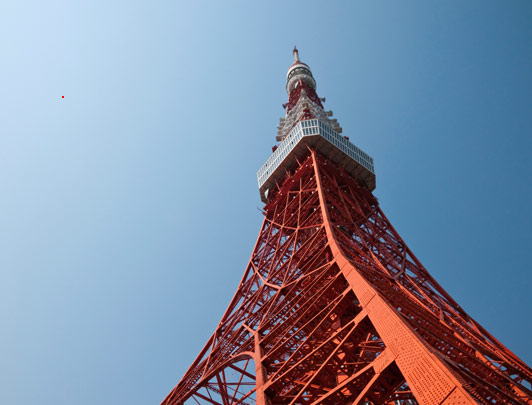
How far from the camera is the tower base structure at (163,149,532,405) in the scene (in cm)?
698

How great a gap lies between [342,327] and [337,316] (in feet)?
16.9

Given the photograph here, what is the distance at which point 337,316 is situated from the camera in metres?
15.0

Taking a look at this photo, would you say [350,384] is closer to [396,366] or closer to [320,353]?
[396,366]

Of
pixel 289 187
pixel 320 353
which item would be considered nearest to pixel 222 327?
pixel 320 353

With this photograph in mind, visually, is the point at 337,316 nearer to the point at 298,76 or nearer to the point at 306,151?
the point at 306,151

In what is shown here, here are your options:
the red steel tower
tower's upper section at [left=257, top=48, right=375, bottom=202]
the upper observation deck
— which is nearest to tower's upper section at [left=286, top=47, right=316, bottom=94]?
the red steel tower

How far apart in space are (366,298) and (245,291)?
33.4 feet

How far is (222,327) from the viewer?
17.4m

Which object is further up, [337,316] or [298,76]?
[298,76]

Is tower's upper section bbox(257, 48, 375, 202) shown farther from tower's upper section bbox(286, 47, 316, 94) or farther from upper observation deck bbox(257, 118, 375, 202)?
tower's upper section bbox(286, 47, 316, 94)

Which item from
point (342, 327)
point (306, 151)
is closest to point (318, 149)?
point (306, 151)

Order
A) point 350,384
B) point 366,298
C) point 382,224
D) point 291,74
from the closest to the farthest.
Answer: point 350,384 < point 366,298 < point 382,224 < point 291,74

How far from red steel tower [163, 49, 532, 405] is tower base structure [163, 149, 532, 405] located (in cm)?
4

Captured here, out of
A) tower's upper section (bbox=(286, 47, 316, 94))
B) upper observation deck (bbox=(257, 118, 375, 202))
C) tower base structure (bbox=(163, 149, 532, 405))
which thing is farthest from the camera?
tower's upper section (bbox=(286, 47, 316, 94))
